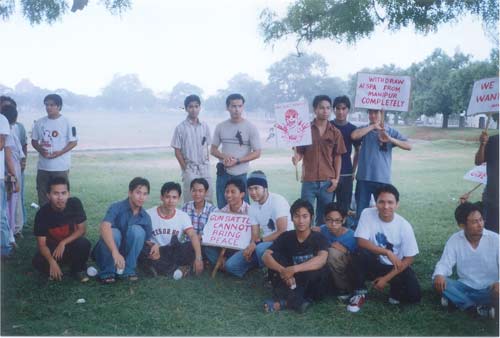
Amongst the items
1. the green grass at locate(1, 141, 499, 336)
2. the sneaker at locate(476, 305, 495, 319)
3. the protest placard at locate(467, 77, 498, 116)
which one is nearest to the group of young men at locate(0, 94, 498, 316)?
the sneaker at locate(476, 305, 495, 319)

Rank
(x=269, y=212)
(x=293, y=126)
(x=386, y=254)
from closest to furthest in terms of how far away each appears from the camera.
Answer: (x=386, y=254) < (x=269, y=212) < (x=293, y=126)

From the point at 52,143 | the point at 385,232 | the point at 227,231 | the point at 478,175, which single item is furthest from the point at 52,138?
the point at 478,175

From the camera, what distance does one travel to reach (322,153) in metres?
5.16

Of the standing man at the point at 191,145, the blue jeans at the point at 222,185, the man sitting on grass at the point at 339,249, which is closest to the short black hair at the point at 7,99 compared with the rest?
the standing man at the point at 191,145

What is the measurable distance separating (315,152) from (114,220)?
2.25 meters

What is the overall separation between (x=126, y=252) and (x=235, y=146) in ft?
6.09

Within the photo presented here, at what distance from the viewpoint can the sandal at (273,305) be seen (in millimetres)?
3812

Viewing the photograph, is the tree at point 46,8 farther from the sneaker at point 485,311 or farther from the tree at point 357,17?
the sneaker at point 485,311

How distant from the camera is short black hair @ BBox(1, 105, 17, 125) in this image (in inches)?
222

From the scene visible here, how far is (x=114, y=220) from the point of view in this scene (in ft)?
14.8

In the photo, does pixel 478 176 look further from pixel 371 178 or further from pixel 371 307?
pixel 371 307

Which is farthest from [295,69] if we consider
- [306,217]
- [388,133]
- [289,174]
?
[306,217]

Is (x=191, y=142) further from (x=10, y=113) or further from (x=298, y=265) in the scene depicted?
(x=298, y=265)

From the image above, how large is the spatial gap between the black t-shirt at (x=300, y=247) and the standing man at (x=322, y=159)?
1205 millimetres
